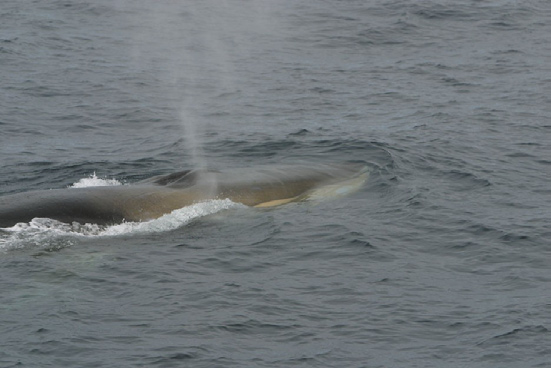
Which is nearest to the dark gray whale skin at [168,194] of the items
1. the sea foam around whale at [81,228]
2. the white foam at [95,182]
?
the sea foam around whale at [81,228]

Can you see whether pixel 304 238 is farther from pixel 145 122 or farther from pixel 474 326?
pixel 145 122

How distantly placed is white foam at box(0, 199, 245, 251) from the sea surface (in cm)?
4

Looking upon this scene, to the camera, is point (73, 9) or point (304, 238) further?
point (73, 9)

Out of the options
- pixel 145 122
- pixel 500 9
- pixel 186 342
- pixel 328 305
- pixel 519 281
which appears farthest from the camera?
pixel 500 9

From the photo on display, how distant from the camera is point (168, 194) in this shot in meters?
20.2

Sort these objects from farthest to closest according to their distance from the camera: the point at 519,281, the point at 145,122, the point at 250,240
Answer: the point at 145,122
the point at 250,240
the point at 519,281

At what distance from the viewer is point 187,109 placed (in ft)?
109

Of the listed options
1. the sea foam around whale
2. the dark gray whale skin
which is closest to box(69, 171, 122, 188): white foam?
the dark gray whale skin

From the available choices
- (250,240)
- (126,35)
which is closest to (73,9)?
(126,35)

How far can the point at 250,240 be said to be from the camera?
1889 centimetres

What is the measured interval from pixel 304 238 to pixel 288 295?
3032mm

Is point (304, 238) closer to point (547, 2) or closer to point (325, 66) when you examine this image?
point (325, 66)

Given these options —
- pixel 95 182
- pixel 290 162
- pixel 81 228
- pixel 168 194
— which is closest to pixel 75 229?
pixel 81 228

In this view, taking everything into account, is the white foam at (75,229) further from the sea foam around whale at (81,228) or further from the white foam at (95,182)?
the white foam at (95,182)
